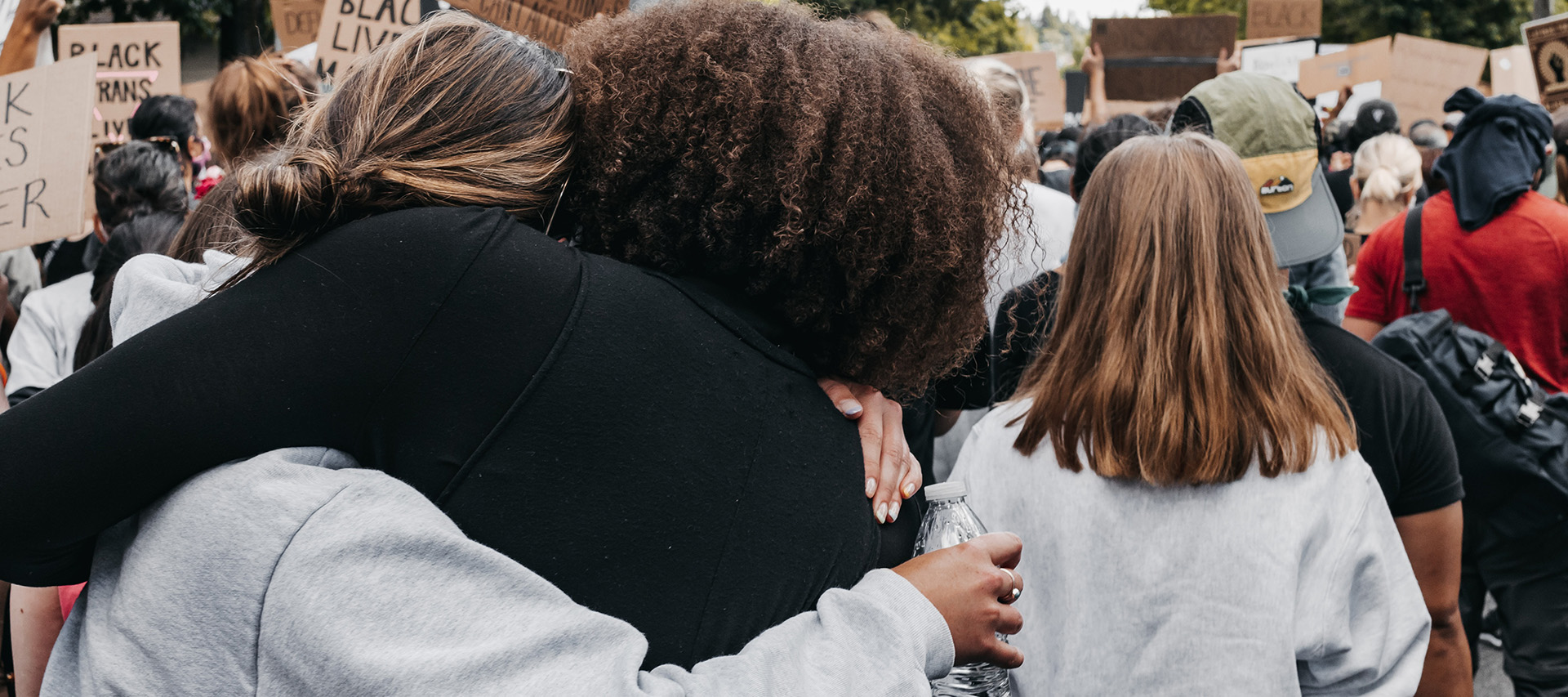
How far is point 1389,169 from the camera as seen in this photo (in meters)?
5.68

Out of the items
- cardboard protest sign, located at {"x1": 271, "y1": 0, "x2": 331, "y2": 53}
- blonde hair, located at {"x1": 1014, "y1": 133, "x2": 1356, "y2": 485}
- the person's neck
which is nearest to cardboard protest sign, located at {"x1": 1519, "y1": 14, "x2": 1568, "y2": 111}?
the person's neck

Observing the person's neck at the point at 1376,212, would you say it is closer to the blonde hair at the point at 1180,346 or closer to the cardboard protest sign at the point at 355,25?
the blonde hair at the point at 1180,346

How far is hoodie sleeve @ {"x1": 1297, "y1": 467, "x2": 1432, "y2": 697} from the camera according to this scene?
1969 mm

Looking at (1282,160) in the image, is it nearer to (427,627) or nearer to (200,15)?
(427,627)

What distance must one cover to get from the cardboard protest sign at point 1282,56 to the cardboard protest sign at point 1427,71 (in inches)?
31.8

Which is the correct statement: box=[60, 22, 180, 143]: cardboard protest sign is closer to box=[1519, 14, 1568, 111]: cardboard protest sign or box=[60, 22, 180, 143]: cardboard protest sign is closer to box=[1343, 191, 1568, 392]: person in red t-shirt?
box=[1343, 191, 1568, 392]: person in red t-shirt

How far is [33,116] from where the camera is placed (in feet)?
9.41

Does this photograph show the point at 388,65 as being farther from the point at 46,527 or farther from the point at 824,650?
the point at 824,650

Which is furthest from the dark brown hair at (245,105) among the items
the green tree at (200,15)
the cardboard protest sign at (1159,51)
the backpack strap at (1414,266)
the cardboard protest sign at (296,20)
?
the green tree at (200,15)

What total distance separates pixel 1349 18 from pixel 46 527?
2971 cm

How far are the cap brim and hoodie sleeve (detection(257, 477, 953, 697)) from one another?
228cm

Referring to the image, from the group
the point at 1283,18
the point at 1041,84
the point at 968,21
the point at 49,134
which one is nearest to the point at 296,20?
the point at 49,134

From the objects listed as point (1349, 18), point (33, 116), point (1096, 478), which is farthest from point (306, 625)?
point (1349, 18)

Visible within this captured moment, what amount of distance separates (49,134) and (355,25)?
118cm
